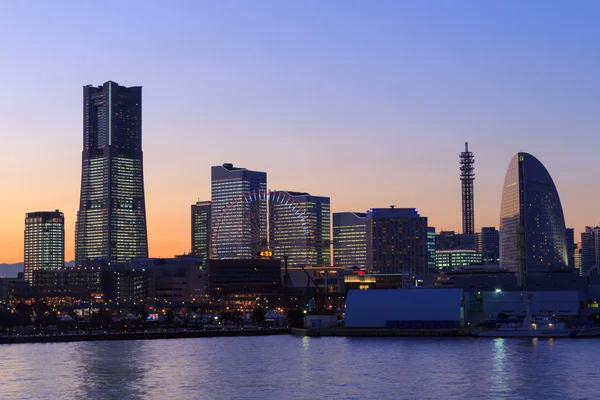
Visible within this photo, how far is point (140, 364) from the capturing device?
104 meters

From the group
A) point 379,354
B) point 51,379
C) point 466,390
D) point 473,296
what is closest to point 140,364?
point 51,379

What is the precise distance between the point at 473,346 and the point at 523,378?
38.4m

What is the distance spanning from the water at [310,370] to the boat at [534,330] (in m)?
7.04

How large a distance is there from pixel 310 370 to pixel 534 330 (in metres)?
58.2

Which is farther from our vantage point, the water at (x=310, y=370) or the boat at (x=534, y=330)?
the boat at (x=534, y=330)

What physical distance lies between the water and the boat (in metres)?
7.04

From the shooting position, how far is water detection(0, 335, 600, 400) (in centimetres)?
7875

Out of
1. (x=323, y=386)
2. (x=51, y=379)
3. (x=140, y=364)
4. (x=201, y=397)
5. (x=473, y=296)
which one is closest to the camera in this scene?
(x=201, y=397)

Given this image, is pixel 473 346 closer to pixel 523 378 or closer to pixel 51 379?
pixel 523 378

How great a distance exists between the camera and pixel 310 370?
9544cm

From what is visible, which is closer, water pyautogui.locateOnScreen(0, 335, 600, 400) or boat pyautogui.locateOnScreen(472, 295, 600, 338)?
water pyautogui.locateOnScreen(0, 335, 600, 400)

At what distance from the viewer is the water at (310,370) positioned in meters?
78.8

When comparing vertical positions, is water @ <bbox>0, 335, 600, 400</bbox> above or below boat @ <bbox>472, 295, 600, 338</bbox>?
below

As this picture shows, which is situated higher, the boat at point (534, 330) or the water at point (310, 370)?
the boat at point (534, 330)
